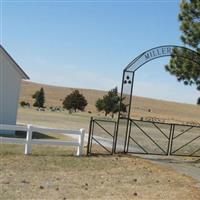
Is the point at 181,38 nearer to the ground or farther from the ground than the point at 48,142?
farther from the ground

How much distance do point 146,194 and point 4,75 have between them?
17.1m

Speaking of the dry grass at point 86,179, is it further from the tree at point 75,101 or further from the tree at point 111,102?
the tree at point 75,101

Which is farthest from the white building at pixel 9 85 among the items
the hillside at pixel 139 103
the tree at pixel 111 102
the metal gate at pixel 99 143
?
the hillside at pixel 139 103

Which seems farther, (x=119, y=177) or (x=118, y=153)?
(x=118, y=153)

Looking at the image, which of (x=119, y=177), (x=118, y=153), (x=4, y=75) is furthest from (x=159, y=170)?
(x=4, y=75)

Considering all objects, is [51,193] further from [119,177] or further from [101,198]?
[119,177]

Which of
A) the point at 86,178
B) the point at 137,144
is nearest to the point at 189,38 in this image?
the point at 137,144

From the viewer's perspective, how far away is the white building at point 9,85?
27.3 metres

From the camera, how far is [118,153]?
62.7ft

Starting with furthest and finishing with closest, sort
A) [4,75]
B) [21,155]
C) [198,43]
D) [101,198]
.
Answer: [4,75] → [198,43] → [21,155] → [101,198]

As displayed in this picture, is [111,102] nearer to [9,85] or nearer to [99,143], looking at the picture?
[9,85]

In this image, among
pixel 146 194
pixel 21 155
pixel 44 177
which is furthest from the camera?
pixel 21 155

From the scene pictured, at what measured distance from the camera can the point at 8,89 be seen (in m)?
27.6

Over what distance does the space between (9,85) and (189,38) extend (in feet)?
36.2
